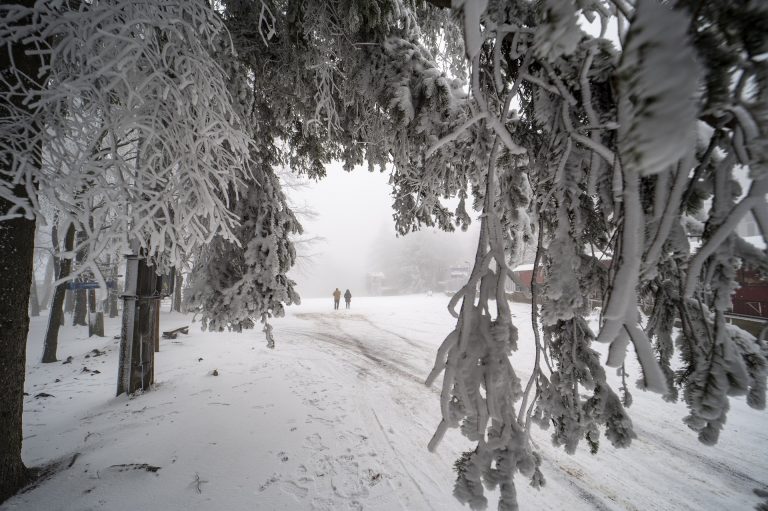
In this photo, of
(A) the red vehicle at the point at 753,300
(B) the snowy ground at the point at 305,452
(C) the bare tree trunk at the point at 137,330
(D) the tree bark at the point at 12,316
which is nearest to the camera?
(D) the tree bark at the point at 12,316

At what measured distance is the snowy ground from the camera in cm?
290

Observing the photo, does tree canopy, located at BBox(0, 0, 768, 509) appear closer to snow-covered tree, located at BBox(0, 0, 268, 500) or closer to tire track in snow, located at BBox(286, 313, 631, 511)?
snow-covered tree, located at BBox(0, 0, 268, 500)

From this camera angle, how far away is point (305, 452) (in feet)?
12.0

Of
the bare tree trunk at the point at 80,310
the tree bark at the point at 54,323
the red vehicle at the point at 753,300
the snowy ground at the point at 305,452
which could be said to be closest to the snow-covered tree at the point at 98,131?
the snowy ground at the point at 305,452

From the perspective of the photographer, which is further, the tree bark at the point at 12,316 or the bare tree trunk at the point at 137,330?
the bare tree trunk at the point at 137,330

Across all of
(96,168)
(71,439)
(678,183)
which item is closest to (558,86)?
(678,183)

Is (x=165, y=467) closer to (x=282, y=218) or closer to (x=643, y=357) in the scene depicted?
(x=282, y=218)

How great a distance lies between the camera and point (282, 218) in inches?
166

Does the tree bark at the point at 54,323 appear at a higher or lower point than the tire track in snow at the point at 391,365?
higher

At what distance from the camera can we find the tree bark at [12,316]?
109 inches

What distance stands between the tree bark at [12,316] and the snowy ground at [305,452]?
349 millimetres

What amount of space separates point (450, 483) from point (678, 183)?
11.9 ft

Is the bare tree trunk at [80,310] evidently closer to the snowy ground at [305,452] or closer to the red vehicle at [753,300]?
the snowy ground at [305,452]

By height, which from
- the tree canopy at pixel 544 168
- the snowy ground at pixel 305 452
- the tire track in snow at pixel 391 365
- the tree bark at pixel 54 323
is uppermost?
the tree canopy at pixel 544 168
